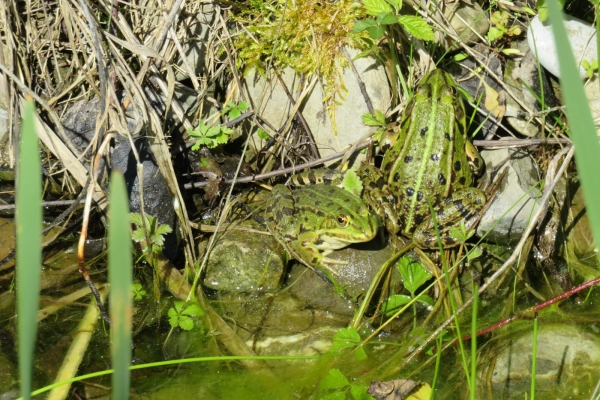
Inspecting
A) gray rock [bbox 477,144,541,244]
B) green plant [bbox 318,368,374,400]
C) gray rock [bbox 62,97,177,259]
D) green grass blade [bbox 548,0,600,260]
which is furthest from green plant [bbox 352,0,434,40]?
green grass blade [bbox 548,0,600,260]

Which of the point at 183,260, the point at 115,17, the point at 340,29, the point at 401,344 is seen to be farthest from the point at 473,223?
the point at 115,17

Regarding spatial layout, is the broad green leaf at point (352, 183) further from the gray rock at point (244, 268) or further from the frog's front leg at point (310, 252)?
the gray rock at point (244, 268)

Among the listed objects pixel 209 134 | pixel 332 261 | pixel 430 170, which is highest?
pixel 209 134

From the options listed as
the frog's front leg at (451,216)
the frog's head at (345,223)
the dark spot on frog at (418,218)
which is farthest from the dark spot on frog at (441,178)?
the frog's head at (345,223)

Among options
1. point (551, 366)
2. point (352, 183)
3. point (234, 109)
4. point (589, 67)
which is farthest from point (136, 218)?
point (589, 67)

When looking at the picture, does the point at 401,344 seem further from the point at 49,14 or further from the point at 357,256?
the point at 49,14

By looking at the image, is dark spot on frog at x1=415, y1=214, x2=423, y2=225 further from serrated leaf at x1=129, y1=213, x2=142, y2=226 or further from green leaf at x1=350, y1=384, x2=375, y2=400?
serrated leaf at x1=129, y1=213, x2=142, y2=226

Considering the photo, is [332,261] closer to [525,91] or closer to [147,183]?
[147,183]
